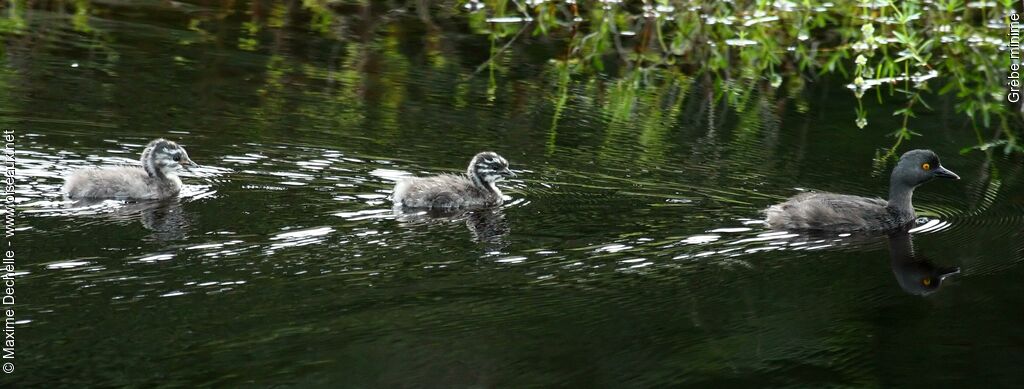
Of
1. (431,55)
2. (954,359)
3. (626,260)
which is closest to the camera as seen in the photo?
(954,359)

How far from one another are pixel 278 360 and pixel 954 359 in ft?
10.9

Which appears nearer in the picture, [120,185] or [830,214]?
[830,214]

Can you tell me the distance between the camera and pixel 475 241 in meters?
9.18

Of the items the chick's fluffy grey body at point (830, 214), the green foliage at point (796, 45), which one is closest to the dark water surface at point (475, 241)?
the chick's fluffy grey body at point (830, 214)

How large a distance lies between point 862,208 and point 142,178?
4.91 meters

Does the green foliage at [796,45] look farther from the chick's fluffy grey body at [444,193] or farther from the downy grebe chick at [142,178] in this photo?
the downy grebe chick at [142,178]

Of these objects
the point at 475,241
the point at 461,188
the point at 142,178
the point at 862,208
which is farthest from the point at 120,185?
the point at 862,208

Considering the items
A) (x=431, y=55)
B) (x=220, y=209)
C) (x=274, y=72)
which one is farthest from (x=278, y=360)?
(x=431, y=55)

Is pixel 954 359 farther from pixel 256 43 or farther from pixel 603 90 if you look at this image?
pixel 256 43

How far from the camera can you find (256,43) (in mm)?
15422

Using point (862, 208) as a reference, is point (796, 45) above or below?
above

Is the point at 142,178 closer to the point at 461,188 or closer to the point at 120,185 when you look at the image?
the point at 120,185

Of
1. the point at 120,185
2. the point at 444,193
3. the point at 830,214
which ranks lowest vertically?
the point at 120,185

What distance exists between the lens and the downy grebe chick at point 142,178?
9867 millimetres
